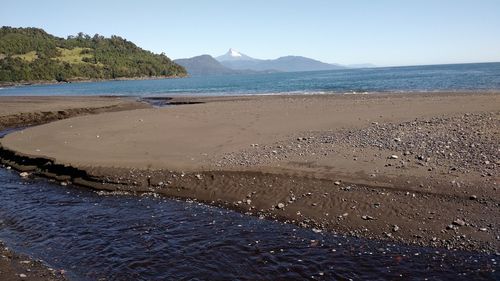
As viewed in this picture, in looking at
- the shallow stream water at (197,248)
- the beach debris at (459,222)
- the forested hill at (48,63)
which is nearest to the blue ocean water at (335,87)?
the beach debris at (459,222)

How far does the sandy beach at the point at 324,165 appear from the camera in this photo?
995cm

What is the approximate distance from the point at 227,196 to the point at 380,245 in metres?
5.00

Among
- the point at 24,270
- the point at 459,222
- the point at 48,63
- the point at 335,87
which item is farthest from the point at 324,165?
the point at 48,63

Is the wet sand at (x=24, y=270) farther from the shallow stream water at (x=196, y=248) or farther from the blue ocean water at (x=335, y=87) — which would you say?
the blue ocean water at (x=335, y=87)

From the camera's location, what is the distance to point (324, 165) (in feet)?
44.2

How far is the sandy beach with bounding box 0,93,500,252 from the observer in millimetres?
9945

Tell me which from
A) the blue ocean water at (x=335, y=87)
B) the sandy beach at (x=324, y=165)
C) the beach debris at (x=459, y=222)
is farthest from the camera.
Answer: the blue ocean water at (x=335, y=87)

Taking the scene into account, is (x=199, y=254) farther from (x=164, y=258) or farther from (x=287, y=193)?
(x=287, y=193)

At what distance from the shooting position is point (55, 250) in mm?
9461

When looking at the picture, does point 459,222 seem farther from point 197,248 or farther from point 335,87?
point 335,87

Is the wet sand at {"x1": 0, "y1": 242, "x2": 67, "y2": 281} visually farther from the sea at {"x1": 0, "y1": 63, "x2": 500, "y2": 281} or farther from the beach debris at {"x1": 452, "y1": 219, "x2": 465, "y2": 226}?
the beach debris at {"x1": 452, "y1": 219, "x2": 465, "y2": 226}

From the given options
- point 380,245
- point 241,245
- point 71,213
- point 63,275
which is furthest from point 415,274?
point 71,213

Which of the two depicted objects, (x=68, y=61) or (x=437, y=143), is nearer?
(x=437, y=143)

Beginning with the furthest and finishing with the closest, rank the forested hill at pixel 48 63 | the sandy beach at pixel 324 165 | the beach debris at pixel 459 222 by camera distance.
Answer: the forested hill at pixel 48 63 < the sandy beach at pixel 324 165 < the beach debris at pixel 459 222
